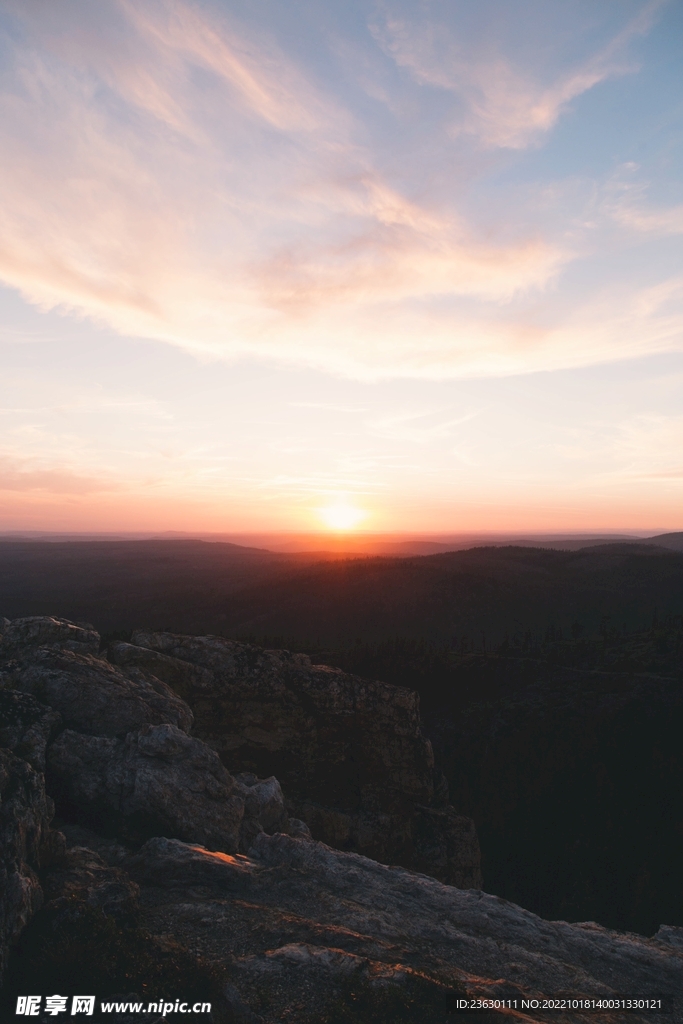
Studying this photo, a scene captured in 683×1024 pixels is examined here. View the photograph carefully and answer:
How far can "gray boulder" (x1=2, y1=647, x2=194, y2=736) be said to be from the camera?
17578 millimetres

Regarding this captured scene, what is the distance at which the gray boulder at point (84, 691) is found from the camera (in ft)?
57.7

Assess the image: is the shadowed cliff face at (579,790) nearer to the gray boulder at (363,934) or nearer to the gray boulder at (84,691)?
the gray boulder at (363,934)

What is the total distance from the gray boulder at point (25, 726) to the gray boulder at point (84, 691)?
1301 mm

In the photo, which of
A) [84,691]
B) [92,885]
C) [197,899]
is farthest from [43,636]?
[197,899]

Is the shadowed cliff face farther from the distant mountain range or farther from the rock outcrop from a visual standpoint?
the distant mountain range

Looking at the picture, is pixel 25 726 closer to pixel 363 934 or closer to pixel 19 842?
pixel 19 842

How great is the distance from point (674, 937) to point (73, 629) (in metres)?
25.7

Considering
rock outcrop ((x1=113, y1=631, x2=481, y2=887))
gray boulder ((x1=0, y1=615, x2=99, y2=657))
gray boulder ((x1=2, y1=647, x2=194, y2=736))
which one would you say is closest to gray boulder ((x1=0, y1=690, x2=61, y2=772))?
gray boulder ((x1=2, y1=647, x2=194, y2=736))

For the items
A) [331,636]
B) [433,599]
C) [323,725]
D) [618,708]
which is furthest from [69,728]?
[433,599]

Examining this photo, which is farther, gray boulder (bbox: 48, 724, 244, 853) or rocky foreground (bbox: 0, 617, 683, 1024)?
gray boulder (bbox: 48, 724, 244, 853)

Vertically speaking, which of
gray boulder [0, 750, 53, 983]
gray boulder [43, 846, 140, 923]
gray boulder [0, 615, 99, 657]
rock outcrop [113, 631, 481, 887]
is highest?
gray boulder [0, 615, 99, 657]

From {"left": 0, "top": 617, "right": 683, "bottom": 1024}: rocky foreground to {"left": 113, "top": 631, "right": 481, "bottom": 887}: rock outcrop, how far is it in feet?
9.23

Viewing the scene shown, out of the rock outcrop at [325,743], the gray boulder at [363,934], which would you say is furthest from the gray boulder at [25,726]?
the rock outcrop at [325,743]

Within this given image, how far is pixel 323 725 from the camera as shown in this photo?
30953 mm
